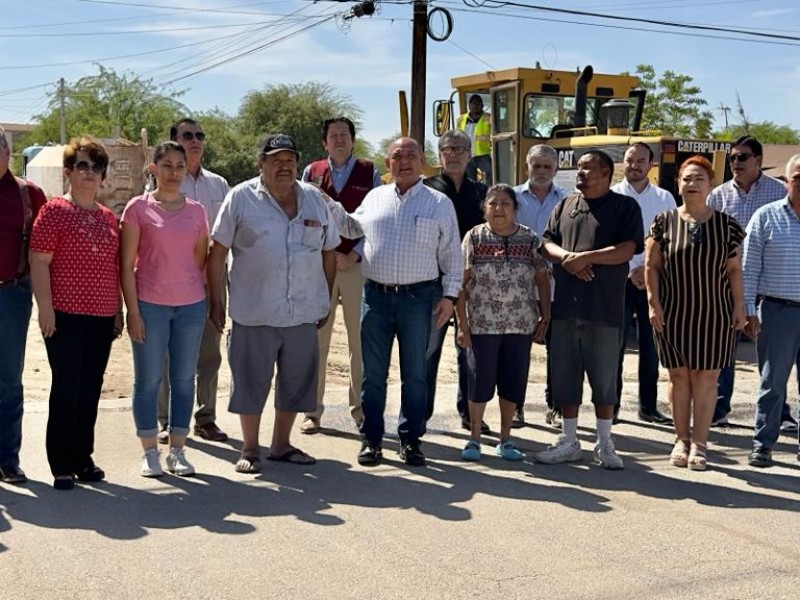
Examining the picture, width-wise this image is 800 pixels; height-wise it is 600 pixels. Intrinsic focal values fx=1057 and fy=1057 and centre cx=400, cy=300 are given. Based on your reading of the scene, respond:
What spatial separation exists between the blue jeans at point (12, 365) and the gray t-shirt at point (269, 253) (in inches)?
44.5

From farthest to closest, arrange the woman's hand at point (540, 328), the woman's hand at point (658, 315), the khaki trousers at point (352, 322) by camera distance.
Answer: the khaki trousers at point (352, 322) < the woman's hand at point (540, 328) < the woman's hand at point (658, 315)

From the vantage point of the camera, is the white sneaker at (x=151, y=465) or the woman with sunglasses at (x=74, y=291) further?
the white sneaker at (x=151, y=465)

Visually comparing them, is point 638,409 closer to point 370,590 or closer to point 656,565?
point 656,565

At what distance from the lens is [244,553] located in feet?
15.8

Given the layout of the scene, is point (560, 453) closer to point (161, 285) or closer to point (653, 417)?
point (653, 417)

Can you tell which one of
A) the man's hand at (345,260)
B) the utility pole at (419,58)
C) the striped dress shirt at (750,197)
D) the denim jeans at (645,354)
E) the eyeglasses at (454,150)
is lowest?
the denim jeans at (645,354)

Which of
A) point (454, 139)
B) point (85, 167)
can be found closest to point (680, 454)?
point (454, 139)

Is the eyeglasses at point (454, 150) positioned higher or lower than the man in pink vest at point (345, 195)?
higher

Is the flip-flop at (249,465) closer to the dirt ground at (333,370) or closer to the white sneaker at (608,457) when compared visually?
the white sneaker at (608,457)

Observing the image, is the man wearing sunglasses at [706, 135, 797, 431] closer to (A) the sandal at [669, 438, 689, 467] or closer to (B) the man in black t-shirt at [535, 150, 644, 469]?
(A) the sandal at [669, 438, 689, 467]

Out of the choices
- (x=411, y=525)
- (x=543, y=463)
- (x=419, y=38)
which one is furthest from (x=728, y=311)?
(x=419, y=38)

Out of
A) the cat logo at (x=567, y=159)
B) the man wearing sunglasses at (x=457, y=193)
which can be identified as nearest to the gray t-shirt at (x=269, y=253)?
the man wearing sunglasses at (x=457, y=193)

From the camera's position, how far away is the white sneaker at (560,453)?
6684mm

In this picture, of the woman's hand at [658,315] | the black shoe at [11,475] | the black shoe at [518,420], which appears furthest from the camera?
the black shoe at [518,420]
